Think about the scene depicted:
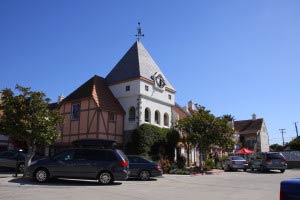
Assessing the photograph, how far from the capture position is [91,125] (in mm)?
27094

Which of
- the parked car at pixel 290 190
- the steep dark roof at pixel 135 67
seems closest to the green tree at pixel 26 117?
the steep dark roof at pixel 135 67

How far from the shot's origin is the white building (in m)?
29.3

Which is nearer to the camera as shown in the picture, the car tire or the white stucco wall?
the car tire

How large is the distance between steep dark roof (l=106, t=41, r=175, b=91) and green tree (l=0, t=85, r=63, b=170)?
1313 centimetres

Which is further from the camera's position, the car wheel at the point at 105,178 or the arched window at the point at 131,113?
the arched window at the point at 131,113

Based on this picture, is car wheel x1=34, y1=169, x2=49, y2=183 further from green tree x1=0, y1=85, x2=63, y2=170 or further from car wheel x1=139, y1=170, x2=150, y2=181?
car wheel x1=139, y1=170, x2=150, y2=181

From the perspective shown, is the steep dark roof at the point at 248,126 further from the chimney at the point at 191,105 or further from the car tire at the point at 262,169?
the car tire at the point at 262,169

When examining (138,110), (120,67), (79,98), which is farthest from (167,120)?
(79,98)

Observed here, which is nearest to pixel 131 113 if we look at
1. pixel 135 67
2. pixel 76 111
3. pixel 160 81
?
pixel 135 67

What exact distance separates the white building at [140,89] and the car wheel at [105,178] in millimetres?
13791

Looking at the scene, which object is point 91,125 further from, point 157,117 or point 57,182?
point 57,182

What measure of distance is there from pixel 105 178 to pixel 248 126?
172 feet

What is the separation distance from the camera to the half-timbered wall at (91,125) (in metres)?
27.0

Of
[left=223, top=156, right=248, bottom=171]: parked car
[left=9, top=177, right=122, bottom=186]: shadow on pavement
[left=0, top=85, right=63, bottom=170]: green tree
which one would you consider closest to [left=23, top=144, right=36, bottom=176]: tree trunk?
[left=0, top=85, right=63, bottom=170]: green tree
